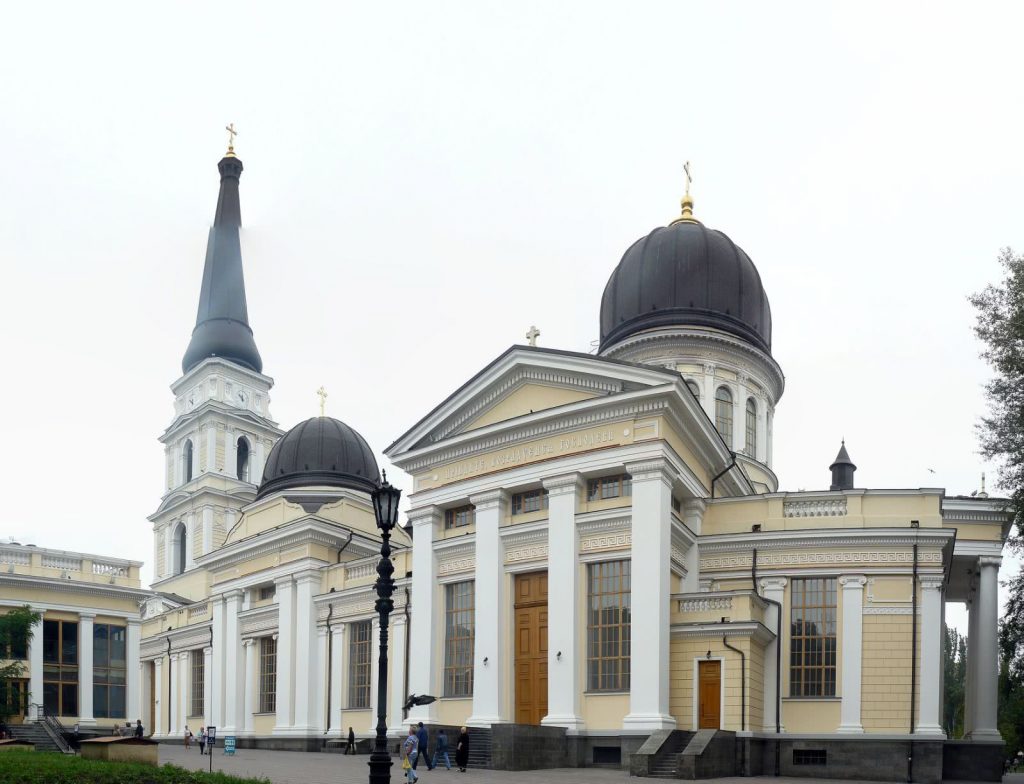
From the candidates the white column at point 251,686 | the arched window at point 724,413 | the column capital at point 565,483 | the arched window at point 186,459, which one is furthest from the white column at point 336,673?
the arched window at point 186,459

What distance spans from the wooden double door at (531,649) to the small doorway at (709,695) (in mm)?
4553

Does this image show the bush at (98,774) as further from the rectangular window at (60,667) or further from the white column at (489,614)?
the rectangular window at (60,667)

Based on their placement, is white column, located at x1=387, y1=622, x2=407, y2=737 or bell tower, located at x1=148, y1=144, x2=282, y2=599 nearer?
white column, located at x1=387, y1=622, x2=407, y2=737

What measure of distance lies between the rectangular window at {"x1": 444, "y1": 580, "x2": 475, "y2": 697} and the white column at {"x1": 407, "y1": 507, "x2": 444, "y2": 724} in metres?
0.27

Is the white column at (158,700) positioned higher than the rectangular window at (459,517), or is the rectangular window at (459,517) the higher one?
the rectangular window at (459,517)

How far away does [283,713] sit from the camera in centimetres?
4425

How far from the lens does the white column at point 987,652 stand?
36875 mm

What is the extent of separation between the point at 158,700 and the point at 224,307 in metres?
31.8

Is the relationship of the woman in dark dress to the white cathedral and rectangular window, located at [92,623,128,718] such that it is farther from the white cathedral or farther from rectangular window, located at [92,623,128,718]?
rectangular window, located at [92,623,128,718]

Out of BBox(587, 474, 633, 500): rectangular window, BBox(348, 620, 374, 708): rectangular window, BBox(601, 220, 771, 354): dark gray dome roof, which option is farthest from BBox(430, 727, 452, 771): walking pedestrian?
BBox(601, 220, 771, 354): dark gray dome roof

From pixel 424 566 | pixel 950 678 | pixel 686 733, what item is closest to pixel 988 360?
pixel 686 733

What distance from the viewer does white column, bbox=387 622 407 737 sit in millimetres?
40062

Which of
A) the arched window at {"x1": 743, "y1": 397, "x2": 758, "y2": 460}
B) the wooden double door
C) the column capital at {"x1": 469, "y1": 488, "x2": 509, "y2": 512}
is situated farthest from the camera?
the arched window at {"x1": 743, "y1": 397, "x2": 758, "y2": 460}

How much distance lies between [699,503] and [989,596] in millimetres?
11158
